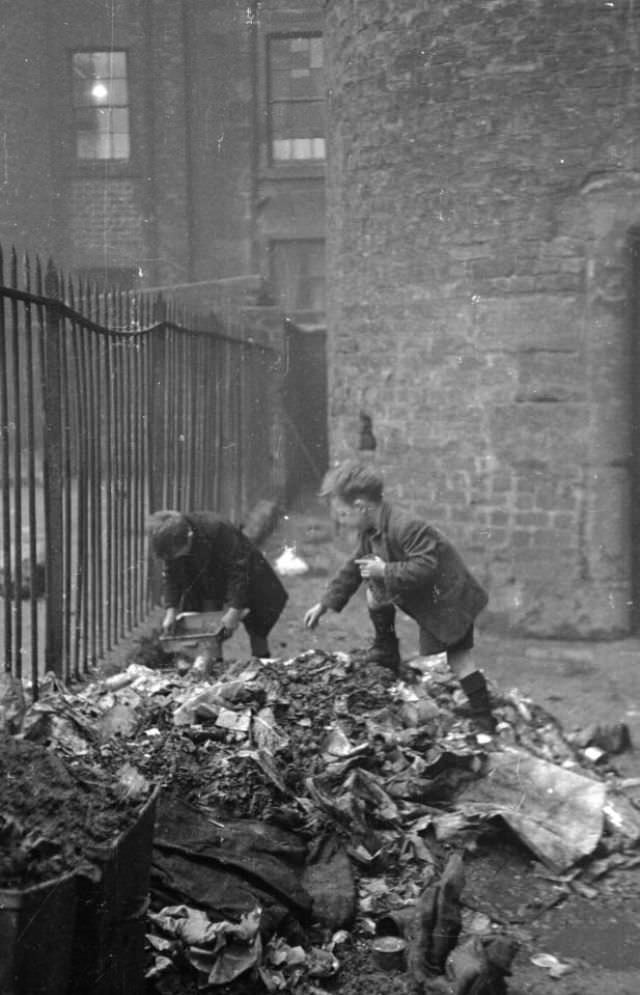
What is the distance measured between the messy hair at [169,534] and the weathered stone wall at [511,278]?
3094 mm

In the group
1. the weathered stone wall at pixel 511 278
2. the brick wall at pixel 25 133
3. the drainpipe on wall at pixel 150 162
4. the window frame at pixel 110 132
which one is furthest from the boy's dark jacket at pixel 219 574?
the window frame at pixel 110 132

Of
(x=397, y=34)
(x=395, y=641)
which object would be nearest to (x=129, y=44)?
(x=397, y=34)

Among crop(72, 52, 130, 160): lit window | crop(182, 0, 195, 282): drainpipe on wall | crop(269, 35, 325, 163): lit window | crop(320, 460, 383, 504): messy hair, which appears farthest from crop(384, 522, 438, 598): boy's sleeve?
crop(72, 52, 130, 160): lit window

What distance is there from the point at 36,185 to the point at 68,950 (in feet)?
65.0

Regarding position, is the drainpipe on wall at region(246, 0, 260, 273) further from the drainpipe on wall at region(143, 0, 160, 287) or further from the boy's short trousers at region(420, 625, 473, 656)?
the boy's short trousers at region(420, 625, 473, 656)

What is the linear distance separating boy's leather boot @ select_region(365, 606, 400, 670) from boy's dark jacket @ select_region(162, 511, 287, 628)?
2.73 feet

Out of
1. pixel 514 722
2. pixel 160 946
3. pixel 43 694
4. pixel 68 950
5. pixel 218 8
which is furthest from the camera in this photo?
pixel 218 8

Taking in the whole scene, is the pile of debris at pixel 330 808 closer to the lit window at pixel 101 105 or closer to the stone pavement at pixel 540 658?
the stone pavement at pixel 540 658

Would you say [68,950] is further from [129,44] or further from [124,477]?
[129,44]

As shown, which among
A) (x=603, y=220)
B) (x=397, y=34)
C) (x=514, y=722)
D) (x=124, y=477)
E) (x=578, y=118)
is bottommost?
(x=514, y=722)

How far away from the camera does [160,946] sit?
3602 mm

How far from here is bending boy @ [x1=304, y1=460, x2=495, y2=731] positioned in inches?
238

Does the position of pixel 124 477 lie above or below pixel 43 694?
above

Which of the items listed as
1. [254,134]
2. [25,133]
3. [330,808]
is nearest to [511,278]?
[330,808]
